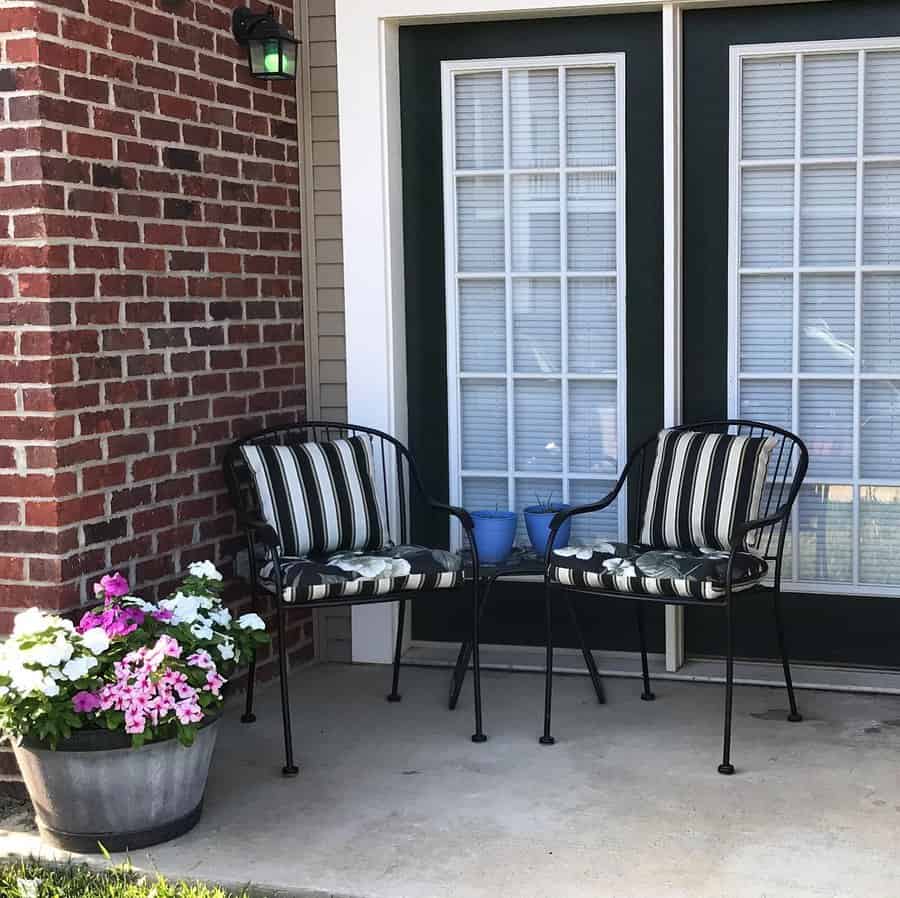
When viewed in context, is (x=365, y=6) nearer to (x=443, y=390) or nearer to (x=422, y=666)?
(x=443, y=390)

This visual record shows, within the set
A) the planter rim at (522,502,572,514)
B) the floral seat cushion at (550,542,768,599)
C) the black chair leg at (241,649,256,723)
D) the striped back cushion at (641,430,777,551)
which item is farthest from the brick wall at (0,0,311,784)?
the striped back cushion at (641,430,777,551)

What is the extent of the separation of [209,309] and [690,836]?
205 cm

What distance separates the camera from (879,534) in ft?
14.4

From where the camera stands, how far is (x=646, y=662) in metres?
4.27

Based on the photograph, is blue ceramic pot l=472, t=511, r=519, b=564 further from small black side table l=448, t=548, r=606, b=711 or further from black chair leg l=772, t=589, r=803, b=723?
black chair leg l=772, t=589, r=803, b=723

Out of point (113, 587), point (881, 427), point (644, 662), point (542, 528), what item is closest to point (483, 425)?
point (542, 528)

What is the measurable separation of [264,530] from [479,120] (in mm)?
1655

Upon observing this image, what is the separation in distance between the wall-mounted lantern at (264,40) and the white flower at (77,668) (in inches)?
80.6

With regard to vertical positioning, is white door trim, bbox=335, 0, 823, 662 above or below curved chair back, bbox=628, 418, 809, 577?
above

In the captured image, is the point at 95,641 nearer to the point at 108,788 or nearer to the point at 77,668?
the point at 77,668

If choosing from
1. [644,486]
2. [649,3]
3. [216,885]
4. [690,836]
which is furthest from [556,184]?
[216,885]

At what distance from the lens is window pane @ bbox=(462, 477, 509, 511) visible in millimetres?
4707

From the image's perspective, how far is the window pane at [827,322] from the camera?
4340 mm

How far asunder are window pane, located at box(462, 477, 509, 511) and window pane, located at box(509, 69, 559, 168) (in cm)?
106
